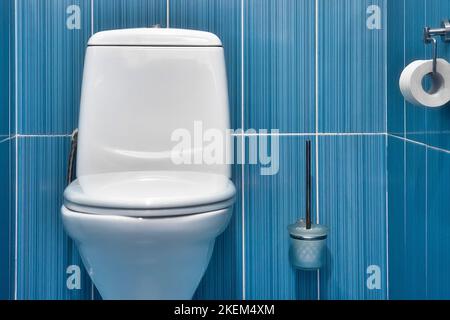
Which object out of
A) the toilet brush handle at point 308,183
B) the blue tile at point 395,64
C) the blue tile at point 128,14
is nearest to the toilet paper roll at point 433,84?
the blue tile at point 395,64

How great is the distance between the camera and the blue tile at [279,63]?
1.64 m

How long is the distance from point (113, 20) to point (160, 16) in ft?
0.45

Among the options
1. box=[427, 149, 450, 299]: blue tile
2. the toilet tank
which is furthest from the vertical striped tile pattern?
box=[427, 149, 450, 299]: blue tile

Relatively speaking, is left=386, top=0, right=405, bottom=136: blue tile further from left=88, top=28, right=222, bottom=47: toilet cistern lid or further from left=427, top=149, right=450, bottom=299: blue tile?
left=88, top=28, right=222, bottom=47: toilet cistern lid

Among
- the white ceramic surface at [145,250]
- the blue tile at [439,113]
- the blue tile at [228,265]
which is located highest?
the blue tile at [439,113]

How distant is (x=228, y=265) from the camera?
5.46 ft

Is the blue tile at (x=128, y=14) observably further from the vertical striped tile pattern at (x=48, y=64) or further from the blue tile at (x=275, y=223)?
the blue tile at (x=275, y=223)

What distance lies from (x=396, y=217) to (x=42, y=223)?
101 centimetres

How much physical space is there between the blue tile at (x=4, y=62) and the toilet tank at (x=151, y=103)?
0.20m

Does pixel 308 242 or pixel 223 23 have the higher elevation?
pixel 223 23

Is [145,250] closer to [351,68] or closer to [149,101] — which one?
[149,101]

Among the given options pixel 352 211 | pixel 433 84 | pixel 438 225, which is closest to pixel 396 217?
pixel 352 211

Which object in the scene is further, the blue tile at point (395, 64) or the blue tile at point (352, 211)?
the blue tile at point (352, 211)

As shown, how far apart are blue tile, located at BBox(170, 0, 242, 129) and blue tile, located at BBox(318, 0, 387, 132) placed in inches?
9.6
